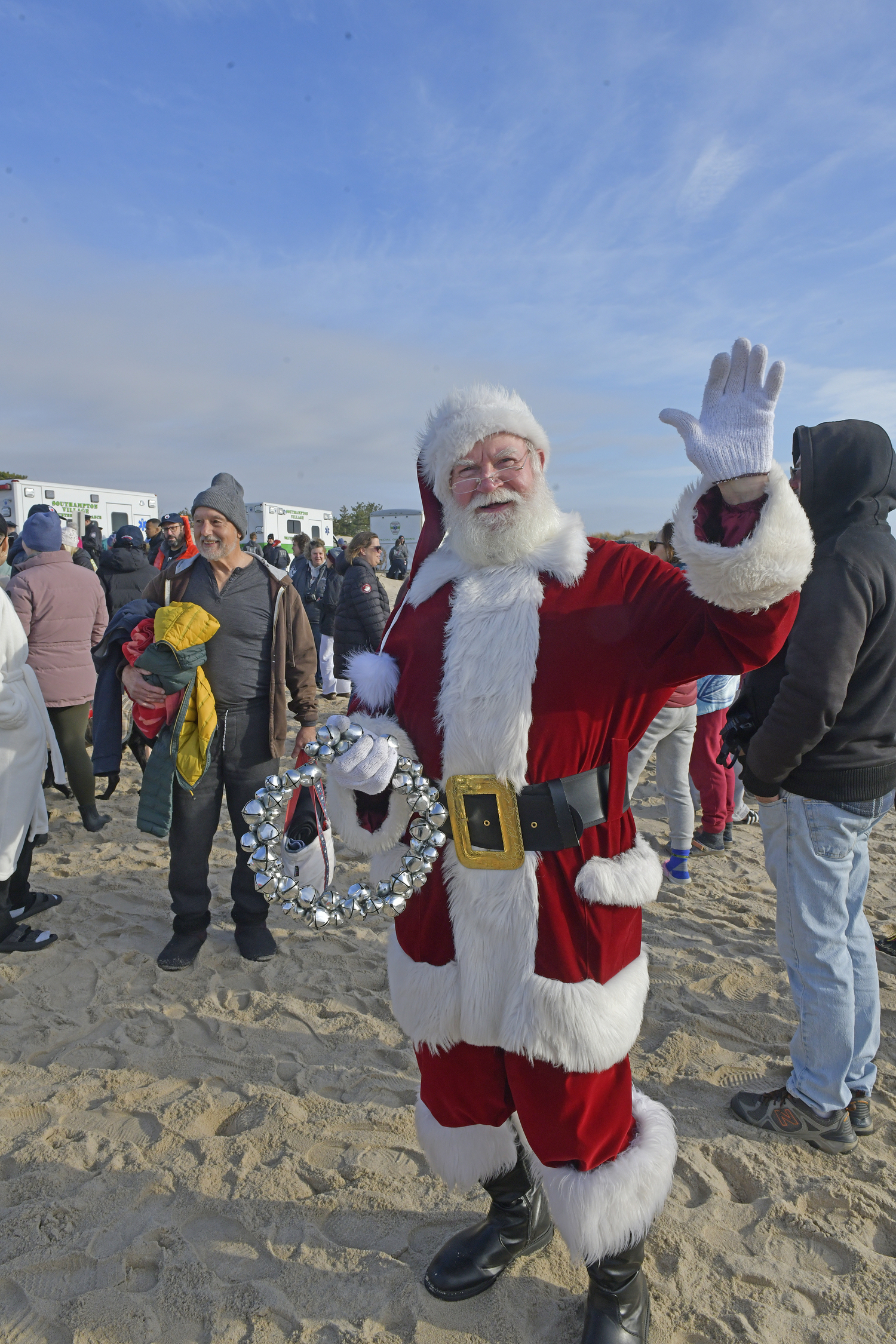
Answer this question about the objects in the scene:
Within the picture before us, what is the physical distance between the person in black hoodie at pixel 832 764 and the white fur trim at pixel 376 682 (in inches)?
48.2

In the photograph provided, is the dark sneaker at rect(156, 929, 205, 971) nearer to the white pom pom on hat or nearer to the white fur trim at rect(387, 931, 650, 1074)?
the white fur trim at rect(387, 931, 650, 1074)

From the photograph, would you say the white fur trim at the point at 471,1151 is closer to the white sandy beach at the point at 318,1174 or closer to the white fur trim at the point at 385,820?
the white sandy beach at the point at 318,1174

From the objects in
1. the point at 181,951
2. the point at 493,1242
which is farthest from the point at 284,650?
the point at 493,1242

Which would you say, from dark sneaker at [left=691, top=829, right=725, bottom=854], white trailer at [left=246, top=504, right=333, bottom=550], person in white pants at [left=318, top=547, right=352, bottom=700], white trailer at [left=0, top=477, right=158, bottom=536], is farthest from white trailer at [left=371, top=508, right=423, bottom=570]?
dark sneaker at [left=691, top=829, right=725, bottom=854]

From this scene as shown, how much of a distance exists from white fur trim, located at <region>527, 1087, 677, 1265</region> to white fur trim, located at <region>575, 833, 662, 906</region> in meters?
0.61

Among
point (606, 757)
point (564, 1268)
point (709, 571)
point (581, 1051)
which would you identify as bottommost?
point (564, 1268)

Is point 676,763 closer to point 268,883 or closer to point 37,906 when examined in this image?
point 268,883

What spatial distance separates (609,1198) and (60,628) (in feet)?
15.9

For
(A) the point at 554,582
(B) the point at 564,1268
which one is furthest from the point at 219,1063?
(A) the point at 554,582

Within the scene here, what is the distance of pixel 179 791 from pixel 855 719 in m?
2.98

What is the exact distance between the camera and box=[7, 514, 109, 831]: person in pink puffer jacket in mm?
5012

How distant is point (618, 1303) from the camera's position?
1.80m

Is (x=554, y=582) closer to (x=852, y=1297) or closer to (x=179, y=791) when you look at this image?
(x=852, y=1297)

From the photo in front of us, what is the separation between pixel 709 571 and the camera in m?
1.47
